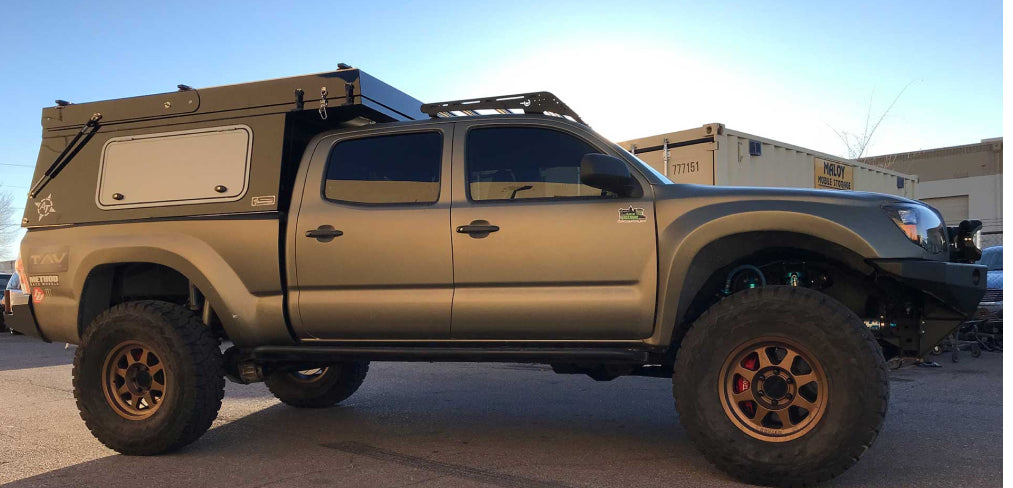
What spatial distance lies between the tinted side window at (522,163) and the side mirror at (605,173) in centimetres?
27

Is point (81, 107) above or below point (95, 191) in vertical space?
above

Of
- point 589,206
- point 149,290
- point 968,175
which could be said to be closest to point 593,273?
point 589,206

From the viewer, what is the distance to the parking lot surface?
4133 mm

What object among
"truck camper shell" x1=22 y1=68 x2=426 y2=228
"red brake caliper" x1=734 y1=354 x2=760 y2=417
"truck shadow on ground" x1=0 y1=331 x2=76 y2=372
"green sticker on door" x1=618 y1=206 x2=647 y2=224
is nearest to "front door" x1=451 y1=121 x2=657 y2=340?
"green sticker on door" x1=618 y1=206 x2=647 y2=224

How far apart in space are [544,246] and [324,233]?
133 cm

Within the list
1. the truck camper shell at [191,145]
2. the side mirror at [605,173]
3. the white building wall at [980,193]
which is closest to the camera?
the side mirror at [605,173]

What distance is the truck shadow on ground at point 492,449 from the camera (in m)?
4.10

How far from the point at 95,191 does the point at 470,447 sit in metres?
2.92

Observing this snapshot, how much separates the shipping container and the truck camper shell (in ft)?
17.9

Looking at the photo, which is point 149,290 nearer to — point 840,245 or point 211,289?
point 211,289

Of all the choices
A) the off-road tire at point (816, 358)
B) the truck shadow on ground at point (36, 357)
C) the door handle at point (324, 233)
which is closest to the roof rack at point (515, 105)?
the door handle at point (324, 233)

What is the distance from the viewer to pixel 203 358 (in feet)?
15.8

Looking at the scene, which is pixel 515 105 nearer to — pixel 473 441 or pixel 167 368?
pixel 473 441

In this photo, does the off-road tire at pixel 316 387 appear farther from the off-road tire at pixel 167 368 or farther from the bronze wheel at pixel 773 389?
the bronze wheel at pixel 773 389
